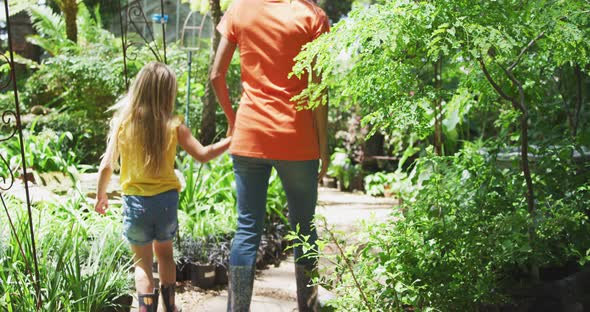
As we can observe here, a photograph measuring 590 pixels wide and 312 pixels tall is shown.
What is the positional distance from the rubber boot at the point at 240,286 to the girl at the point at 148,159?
0.39m

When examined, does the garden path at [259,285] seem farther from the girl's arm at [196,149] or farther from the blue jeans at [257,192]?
the girl's arm at [196,149]

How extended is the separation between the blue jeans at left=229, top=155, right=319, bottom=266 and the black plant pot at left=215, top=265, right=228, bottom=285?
3.89 feet

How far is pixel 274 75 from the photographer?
2684 mm

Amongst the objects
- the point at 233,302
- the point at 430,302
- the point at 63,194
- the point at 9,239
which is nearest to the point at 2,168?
the point at 63,194

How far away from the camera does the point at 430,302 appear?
2182 millimetres

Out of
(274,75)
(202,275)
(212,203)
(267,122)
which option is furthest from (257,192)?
(212,203)

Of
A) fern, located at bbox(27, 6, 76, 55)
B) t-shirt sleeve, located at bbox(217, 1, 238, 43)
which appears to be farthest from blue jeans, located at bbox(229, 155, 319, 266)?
fern, located at bbox(27, 6, 76, 55)

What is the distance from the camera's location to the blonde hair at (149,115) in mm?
2816

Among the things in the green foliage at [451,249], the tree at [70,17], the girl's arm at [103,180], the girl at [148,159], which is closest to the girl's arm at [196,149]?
the girl at [148,159]

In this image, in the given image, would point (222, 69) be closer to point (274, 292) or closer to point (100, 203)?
point (100, 203)

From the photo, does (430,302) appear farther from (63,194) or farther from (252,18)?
(63,194)

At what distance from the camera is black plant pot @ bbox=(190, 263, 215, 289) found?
379cm

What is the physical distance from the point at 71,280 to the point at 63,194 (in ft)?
8.38

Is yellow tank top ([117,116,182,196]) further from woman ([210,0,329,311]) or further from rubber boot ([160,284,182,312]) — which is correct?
rubber boot ([160,284,182,312])
